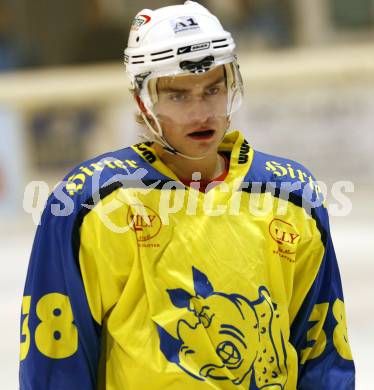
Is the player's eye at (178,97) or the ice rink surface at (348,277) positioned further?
the ice rink surface at (348,277)

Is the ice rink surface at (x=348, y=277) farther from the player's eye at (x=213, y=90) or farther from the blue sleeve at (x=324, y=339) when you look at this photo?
the player's eye at (x=213, y=90)

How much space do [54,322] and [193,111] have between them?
487mm

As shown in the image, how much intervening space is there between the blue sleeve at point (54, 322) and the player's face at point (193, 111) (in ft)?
0.84

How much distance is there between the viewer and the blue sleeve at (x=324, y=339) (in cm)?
212

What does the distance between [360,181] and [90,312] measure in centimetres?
526

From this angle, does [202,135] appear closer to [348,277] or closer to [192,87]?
[192,87]

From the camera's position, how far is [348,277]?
17.4 ft

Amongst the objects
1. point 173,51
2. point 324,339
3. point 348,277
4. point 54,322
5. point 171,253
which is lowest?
point 348,277

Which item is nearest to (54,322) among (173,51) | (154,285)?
(154,285)

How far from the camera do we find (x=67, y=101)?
7.40m

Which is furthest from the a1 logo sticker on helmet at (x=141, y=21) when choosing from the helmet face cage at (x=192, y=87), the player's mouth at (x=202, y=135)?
the player's mouth at (x=202, y=135)

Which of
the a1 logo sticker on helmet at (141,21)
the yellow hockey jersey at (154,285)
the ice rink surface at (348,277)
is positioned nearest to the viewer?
the yellow hockey jersey at (154,285)

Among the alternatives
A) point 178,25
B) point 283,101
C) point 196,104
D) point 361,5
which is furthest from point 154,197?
point 361,5

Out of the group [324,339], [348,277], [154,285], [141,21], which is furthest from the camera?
[348,277]
